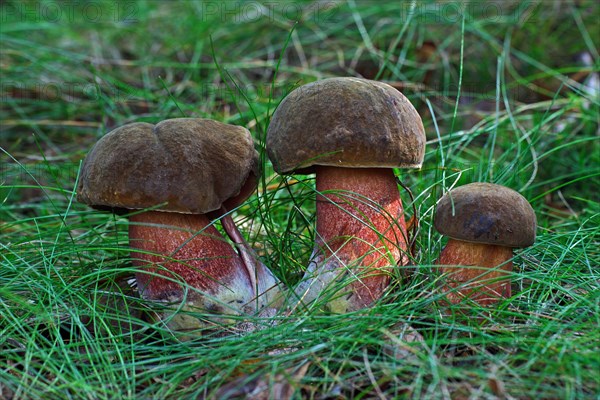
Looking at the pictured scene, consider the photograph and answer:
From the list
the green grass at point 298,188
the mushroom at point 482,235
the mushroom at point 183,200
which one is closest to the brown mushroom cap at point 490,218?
the mushroom at point 482,235

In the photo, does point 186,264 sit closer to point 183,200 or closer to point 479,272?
point 183,200

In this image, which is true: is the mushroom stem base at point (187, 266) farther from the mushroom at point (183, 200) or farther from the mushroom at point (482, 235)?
the mushroom at point (482, 235)

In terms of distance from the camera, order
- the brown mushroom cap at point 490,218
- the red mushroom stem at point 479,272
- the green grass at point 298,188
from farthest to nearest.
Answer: the red mushroom stem at point 479,272, the brown mushroom cap at point 490,218, the green grass at point 298,188

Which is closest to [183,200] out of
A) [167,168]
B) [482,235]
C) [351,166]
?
[167,168]

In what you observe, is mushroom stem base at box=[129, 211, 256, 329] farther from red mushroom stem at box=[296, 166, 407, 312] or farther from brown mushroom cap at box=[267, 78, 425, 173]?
brown mushroom cap at box=[267, 78, 425, 173]

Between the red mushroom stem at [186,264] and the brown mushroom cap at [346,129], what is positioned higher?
the brown mushroom cap at [346,129]

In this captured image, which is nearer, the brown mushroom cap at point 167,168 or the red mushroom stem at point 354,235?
the brown mushroom cap at point 167,168

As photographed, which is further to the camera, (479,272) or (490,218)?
(479,272)

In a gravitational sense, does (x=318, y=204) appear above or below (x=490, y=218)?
below
